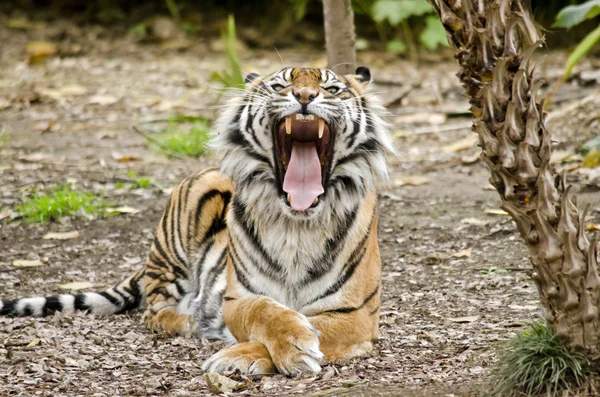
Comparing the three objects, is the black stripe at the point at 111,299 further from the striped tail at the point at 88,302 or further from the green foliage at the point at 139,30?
the green foliage at the point at 139,30

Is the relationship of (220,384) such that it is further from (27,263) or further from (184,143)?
(184,143)

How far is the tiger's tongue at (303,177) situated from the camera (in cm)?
387

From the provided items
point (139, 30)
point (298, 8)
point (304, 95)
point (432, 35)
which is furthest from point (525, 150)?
point (139, 30)

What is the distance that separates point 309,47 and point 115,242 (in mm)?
6731

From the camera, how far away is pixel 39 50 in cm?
1145

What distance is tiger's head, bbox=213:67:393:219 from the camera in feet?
12.7

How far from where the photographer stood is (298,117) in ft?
12.5

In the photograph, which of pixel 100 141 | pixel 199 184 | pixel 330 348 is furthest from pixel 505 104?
pixel 100 141

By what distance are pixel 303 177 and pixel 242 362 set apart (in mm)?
879

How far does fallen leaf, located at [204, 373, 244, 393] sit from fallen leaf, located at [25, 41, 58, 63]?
8740mm

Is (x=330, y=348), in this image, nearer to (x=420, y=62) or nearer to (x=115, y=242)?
(x=115, y=242)

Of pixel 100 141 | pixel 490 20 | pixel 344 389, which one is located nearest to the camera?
pixel 490 20

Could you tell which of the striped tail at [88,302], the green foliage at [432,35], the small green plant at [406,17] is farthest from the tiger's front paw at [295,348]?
the green foliage at [432,35]

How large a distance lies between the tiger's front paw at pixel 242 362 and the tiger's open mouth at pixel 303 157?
26.3 inches
